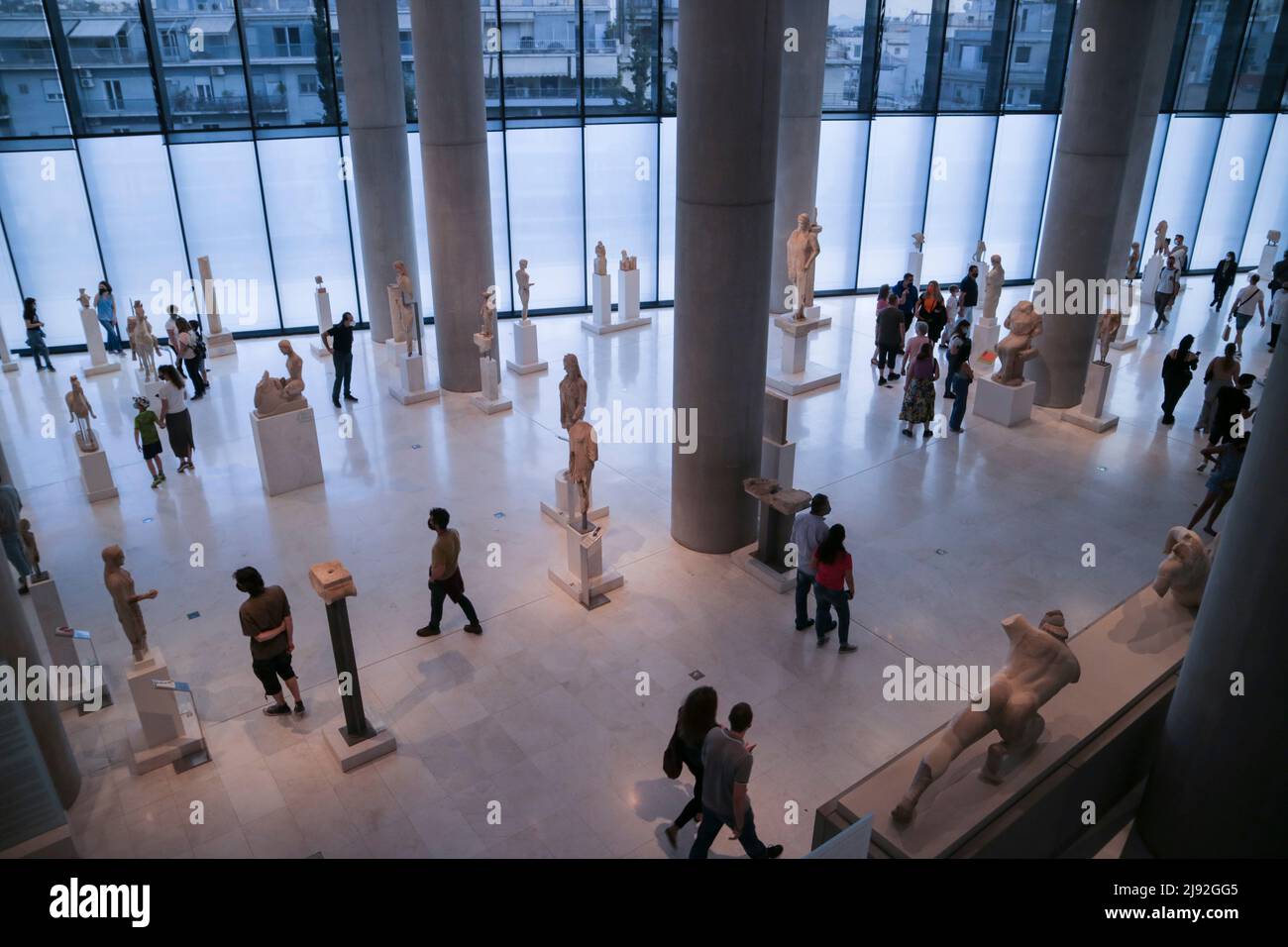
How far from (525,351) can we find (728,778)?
10.9m

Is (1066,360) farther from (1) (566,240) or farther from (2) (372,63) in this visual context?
(2) (372,63)

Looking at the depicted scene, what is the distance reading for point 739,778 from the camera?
18.6 ft

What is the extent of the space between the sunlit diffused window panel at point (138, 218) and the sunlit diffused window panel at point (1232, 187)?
21983 millimetres

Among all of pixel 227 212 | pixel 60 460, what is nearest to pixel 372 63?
pixel 227 212

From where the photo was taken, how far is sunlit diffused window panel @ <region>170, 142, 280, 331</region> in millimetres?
17047

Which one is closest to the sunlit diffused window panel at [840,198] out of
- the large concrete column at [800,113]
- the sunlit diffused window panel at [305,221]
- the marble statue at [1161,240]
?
the large concrete column at [800,113]

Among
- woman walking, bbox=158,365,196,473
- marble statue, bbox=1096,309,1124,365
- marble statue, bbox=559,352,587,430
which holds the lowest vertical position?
woman walking, bbox=158,365,196,473

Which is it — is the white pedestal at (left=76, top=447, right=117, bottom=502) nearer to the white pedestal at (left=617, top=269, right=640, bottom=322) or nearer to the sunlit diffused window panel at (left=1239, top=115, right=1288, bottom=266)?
the white pedestal at (left=617, top=269, right=640, bottom=322)

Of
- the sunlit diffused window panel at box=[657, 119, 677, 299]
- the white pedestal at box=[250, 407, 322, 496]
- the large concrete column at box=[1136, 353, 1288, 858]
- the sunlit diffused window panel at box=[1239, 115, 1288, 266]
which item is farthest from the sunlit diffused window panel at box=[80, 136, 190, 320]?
the sunlit diffused window panel at box=[1239, 115, 1288, 266]

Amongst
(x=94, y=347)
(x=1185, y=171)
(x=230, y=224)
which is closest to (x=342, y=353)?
(x=94, y=347)

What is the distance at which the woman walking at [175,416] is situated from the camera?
38.6 feet

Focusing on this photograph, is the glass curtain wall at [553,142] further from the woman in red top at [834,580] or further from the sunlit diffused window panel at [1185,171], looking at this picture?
the woman in red top at [834,580]

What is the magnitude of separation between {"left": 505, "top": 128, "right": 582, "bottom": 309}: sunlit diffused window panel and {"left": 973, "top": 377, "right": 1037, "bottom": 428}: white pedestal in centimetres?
876

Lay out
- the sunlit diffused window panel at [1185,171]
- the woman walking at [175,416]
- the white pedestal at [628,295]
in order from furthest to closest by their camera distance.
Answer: the sunlit diffused window panel at [1185,171], the white pedestal at [628,295], the woman walking at [175,416]
